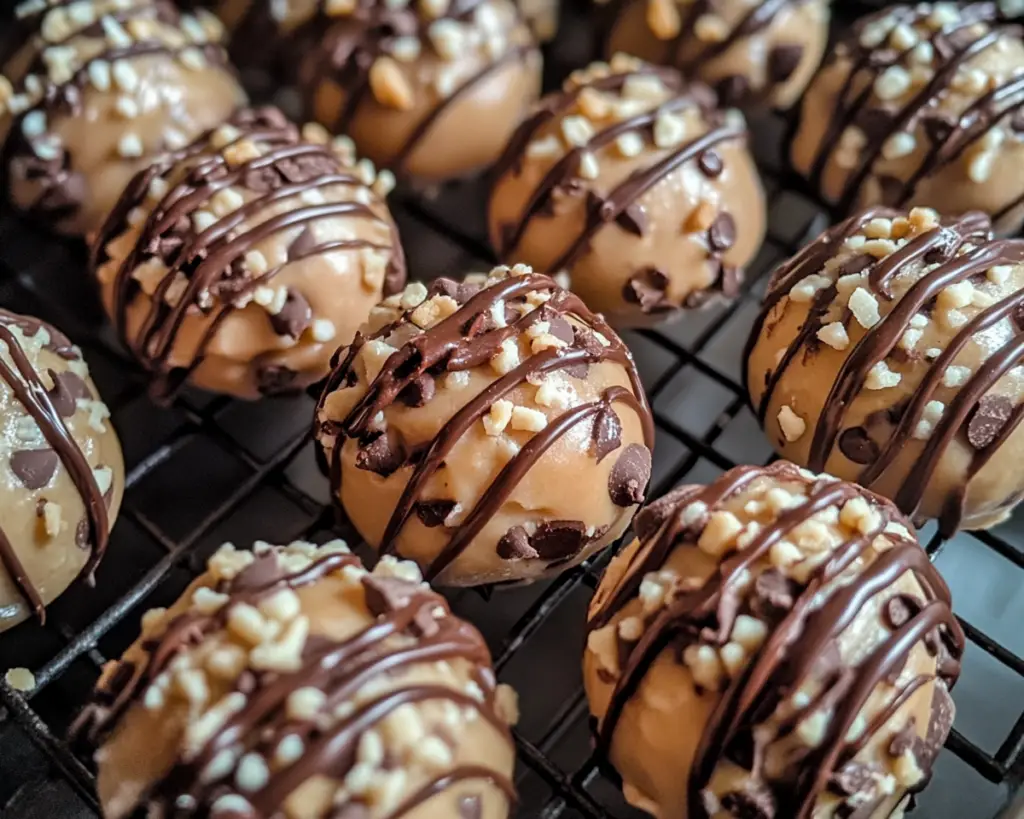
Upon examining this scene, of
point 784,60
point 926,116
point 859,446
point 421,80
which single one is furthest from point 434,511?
point 784,60

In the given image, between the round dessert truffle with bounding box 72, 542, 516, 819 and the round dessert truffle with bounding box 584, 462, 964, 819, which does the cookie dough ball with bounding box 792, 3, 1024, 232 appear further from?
the round dessert truffle with bounding box 72, 542, 516, 819

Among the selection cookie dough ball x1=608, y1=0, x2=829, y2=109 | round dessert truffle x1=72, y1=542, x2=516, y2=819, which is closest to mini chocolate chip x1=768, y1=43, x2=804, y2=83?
cookie dough ball x1=608, y1=0, x2=829, y2=109

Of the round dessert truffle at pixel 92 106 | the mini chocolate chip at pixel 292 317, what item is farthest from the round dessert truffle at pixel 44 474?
the round dessert truffle at pixel 92 106

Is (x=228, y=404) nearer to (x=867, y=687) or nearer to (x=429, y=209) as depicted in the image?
(x=429, y=209)

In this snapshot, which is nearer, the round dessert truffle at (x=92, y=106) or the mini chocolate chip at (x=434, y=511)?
the mini chocolate chip at (x=434, y=511)

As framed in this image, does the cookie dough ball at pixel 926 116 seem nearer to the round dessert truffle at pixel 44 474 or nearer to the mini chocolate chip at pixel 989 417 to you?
the mini chocolate chip at pixel 989 417
